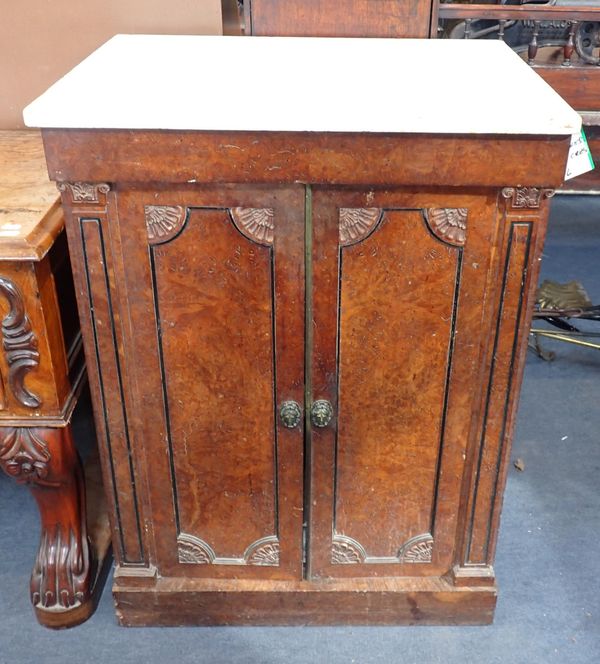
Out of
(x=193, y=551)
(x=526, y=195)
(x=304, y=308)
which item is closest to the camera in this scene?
(x=526, y=195)

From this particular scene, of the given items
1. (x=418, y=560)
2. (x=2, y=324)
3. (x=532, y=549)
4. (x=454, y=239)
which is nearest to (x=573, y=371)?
(x=532, y=549)

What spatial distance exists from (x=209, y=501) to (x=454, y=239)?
2.28 ft

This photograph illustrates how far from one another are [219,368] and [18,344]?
1.15ft

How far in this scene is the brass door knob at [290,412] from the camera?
138cm

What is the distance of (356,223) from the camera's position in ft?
4.01

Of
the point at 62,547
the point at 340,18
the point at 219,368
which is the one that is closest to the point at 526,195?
the point at 219,368

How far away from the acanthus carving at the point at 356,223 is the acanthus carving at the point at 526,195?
0.20 meters

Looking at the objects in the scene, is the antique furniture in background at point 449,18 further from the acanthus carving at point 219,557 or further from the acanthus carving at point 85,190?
the acanthus carving at point 219,557

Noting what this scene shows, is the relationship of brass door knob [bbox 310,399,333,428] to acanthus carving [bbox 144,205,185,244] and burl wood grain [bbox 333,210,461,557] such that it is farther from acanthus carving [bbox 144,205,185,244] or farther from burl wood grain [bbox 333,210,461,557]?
acanthus carving [bbox 144,205,185,244]

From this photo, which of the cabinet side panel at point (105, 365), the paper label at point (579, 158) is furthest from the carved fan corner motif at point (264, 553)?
the paper label at point (579, 158)

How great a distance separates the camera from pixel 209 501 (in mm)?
1494

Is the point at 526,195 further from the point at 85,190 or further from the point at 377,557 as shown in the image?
the point at 377,557

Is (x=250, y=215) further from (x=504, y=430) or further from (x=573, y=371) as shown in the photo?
(x=573, y=371)

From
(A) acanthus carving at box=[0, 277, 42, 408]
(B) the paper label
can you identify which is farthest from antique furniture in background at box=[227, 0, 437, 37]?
(A) acanthus carving at box=[0, 277, 42, 408]
